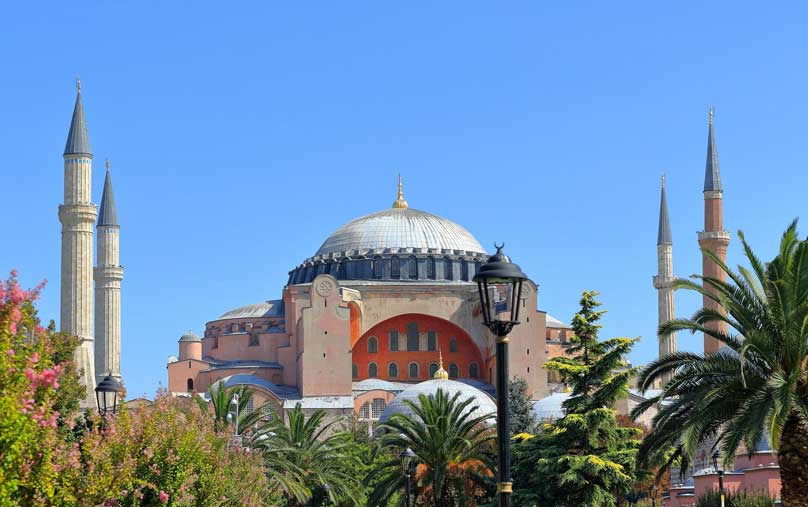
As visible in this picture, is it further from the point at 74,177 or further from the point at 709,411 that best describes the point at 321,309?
the point at 709,411

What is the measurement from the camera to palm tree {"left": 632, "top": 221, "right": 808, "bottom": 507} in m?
17.8

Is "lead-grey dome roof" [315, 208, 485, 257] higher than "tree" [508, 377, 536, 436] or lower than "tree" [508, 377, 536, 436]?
higher

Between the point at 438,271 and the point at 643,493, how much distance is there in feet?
80.2

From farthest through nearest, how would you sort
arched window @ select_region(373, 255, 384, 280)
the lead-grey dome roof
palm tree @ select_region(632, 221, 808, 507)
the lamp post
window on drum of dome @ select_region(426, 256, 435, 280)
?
the lead-grey dome roof < arched window @ select_region(373, 255, 384, 280) < window on drum of dome @ select_region(426, 256, 435, 280) < palm tree @ select_region(632, 221, 808, 507) < the lamp post

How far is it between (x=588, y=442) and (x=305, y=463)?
9.65 metres

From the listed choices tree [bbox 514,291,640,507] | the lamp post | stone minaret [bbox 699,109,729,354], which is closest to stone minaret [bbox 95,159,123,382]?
stone minaret [bbox 699,109,729,354]

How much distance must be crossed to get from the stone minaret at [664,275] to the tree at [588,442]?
115 feet

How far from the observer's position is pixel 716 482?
29625mm

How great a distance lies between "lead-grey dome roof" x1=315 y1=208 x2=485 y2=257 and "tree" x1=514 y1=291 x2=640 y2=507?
36050 millimetres

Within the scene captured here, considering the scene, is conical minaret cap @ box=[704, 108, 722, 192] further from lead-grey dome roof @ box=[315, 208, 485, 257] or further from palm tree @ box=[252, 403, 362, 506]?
palm tree @ box=[252, 403, 362, 506]

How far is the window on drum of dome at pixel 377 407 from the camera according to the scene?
58209 millimetres

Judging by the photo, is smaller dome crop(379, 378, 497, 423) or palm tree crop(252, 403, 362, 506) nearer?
palm tree crop(252, 403, 362, 506)

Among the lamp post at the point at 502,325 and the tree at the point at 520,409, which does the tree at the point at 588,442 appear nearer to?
the tree at the point at 520,409

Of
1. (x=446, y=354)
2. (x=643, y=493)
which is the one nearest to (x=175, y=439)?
(x=643, y=493)
